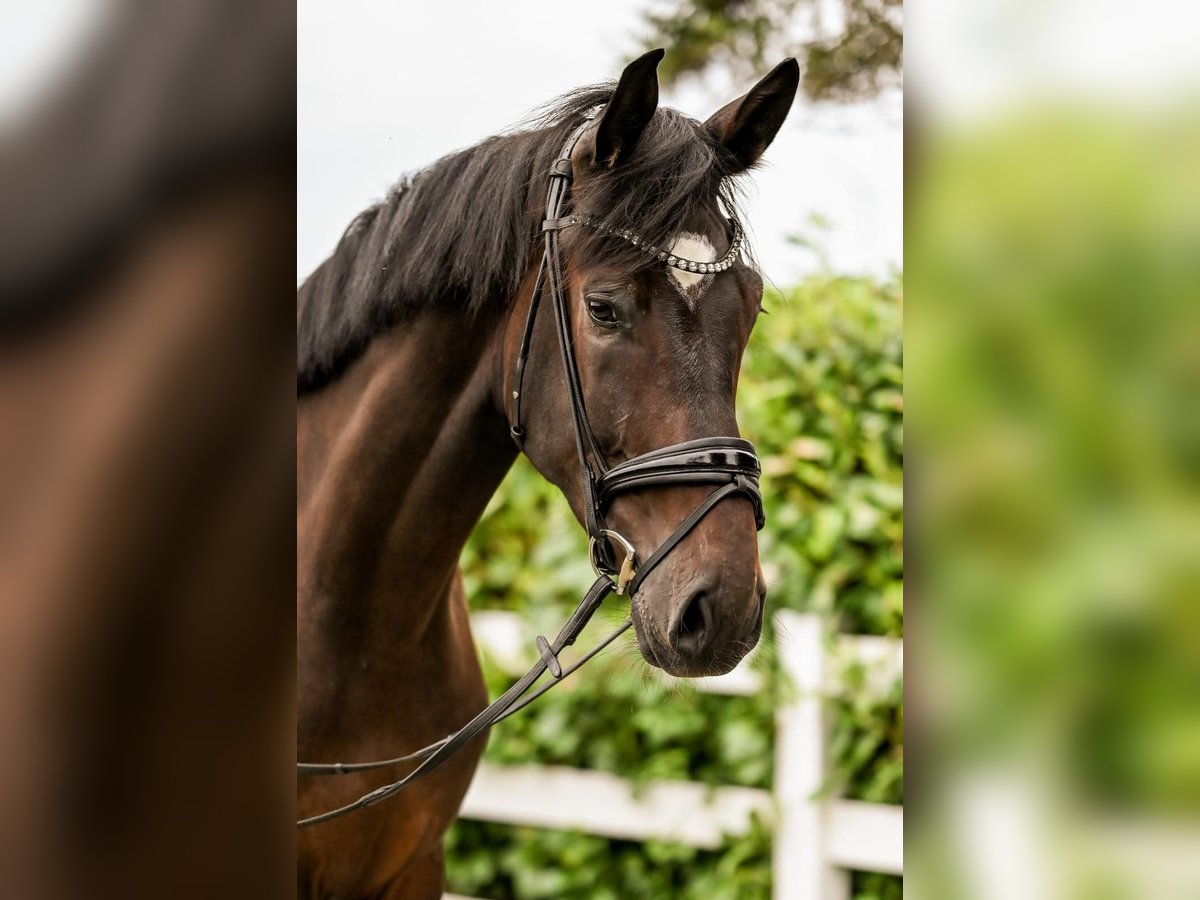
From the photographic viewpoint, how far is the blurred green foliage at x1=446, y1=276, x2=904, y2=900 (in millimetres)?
2484

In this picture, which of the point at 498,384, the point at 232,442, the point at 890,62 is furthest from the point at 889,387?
the point at 232,442

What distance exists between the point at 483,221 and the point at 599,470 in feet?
1.33

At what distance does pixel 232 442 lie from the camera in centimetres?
47

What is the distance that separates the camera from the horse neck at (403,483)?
4.77 feet

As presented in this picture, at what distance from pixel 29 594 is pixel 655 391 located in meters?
0.81

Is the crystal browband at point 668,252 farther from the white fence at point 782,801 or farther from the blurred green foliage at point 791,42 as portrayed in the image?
the white fence at point 782,801

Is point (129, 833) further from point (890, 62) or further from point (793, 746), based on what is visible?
point (793, 746)

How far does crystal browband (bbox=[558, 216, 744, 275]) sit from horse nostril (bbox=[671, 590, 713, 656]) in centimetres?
38

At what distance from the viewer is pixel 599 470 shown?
1227 millimetres

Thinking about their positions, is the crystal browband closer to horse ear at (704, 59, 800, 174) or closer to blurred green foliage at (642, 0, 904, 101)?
horse ear at (704, 59, 800, 174)

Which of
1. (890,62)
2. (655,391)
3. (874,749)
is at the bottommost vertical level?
(874,749)

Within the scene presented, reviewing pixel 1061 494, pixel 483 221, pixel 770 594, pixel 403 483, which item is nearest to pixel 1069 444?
pixel 1061 494

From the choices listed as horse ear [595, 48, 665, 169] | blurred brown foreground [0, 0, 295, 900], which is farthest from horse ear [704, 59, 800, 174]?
blurred brown foreground [0, 0, 295, 900]

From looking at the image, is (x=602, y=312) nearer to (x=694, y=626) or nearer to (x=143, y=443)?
(x=694, y=626)
